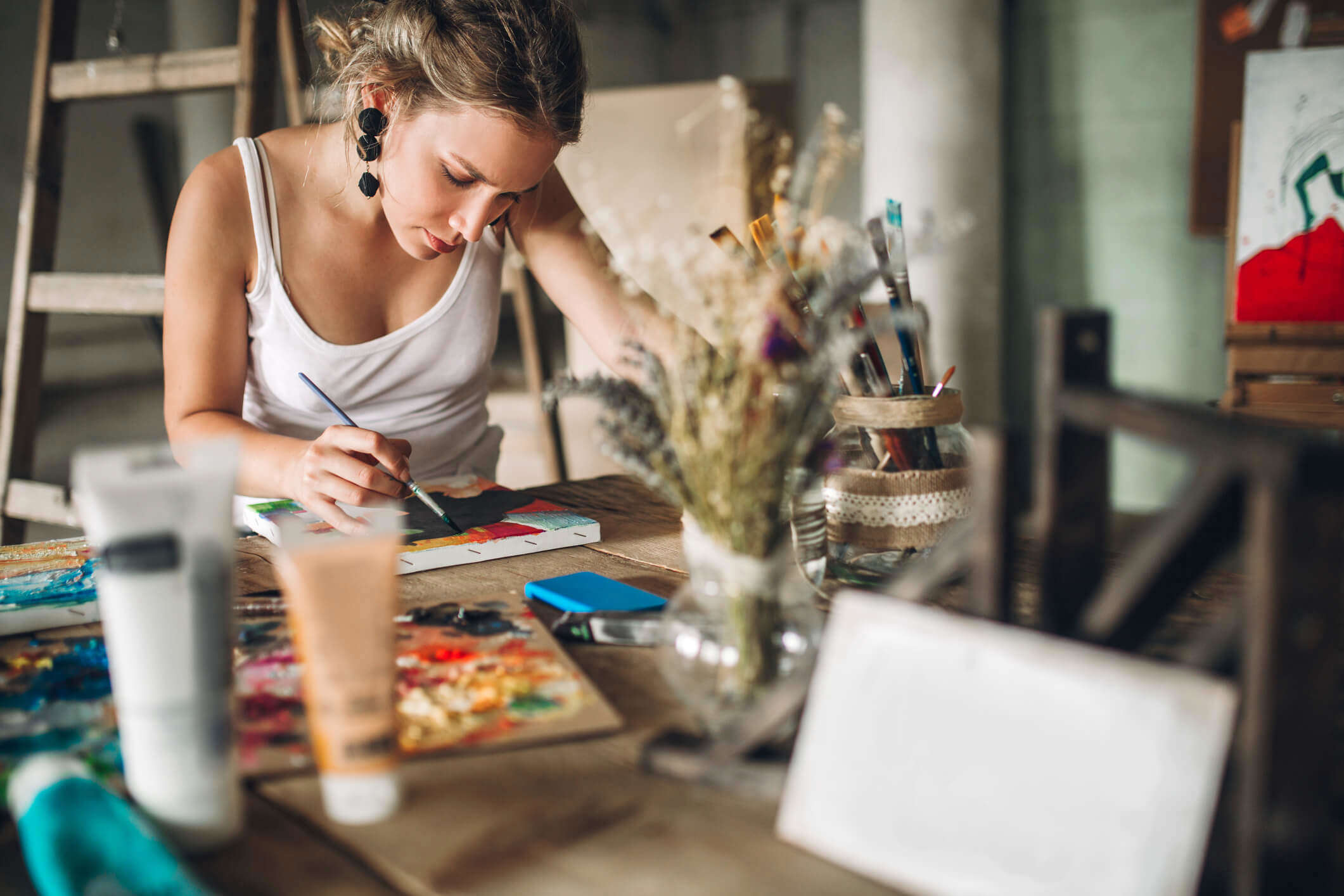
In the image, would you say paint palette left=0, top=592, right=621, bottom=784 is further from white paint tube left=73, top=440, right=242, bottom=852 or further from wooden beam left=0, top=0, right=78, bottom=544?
wooden beam left=0, top=0, right=78, bottom=544

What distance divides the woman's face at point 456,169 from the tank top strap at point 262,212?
18cm

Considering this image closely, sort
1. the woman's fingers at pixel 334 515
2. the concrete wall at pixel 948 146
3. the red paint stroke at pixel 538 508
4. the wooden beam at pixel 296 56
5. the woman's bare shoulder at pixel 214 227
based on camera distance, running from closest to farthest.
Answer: the woman's fingers at pixel 334 515
the red paint stroke at pixel 538 508
the woman's bare shoulder at pixel 214 227
the wooden beam at pixel 296 56
the concrete wall at pixel 948 146

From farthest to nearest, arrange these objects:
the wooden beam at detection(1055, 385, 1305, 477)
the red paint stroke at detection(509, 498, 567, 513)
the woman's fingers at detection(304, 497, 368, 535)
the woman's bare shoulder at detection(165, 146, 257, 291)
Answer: the woman's bare shoulder at detection(165, 146, 257, 291)
the red paint stroke at detection(509, 498, 567, 513)
the woman's fingers at detection(304, 497, 368, 535)
the wooden beam at detection(1055, 385, 1305, 477)

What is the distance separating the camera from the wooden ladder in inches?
70.1

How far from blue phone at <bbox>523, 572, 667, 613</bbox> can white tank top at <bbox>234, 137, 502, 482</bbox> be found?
18.7 inches

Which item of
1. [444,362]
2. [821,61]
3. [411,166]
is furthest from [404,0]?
[821,61]

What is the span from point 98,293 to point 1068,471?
72.3 inches

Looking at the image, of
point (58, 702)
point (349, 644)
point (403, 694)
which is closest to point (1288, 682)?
point (349, 644)

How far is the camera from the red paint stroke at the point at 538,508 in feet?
4.07

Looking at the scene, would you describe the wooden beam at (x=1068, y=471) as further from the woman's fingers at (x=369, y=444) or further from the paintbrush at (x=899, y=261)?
the woman's fingers at (x=369, y=444)

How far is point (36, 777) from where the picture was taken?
563mm

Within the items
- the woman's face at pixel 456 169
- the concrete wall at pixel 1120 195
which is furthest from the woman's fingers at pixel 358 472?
the concrete wall at pixel 1120 195

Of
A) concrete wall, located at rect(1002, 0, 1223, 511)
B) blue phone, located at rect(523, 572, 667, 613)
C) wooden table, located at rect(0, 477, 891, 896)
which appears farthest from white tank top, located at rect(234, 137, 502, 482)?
concrete wall, located at rect(1002, 0, 1223, 511)

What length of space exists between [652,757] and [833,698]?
0.47 feet
